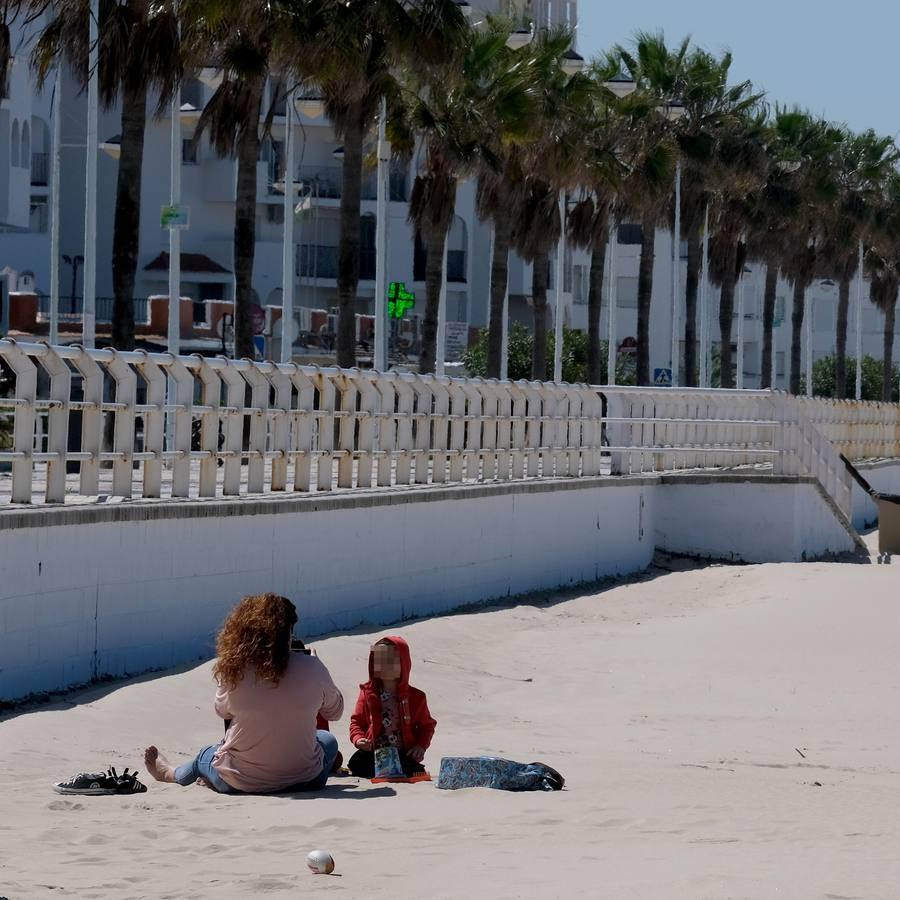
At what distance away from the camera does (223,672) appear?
368 inches

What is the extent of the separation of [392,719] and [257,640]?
1.19m

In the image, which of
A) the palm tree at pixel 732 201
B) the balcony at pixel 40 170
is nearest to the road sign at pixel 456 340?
the palm tree at pixel 732 201

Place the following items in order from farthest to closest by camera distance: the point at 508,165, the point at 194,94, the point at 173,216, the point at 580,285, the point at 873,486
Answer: the point at 580,285
the point at 194,94
the point at 873,486
the point at 508,165
the point at 173,216

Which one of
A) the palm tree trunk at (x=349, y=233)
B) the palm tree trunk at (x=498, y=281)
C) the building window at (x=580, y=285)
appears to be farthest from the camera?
the building window at (x=580, y=285)

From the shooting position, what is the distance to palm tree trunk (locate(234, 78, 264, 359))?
27391 mm

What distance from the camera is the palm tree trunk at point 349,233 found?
2856cm

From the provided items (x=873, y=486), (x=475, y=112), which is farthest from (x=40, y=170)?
(x=873, y=486)

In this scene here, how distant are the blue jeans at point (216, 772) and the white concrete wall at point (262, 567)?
246cm

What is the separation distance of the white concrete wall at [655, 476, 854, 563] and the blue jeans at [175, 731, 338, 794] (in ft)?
53.0

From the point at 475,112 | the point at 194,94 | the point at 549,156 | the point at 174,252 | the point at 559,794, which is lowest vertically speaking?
the point at 559,794

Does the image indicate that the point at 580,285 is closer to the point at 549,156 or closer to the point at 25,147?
the point at 25,147

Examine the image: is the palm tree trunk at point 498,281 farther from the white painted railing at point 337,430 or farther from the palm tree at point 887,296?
the palm tree at point 887,296

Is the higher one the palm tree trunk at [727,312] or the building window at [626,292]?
the building window at [626,292]

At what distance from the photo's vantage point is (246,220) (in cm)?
2786
